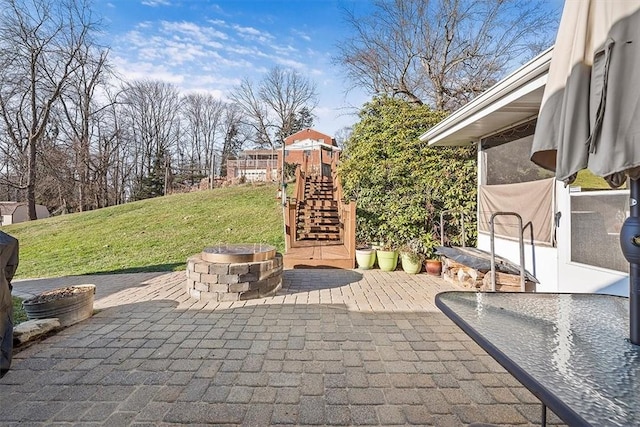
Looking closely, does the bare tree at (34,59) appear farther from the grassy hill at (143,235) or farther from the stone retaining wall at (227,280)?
the stone retaining wall at (227,280)

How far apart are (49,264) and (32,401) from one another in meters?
6.33

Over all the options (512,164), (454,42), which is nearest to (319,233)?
(512,164)

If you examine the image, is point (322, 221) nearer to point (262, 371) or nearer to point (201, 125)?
point (262, 371)

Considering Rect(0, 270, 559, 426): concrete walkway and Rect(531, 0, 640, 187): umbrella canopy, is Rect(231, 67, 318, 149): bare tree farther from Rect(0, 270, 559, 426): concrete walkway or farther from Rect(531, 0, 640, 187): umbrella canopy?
Rect(531, 0, 640, 187): umbrella canopy

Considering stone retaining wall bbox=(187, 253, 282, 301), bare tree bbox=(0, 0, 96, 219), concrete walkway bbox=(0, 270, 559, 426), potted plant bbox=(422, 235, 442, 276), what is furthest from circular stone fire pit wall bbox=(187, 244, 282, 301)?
bare tree bbox=(0, 0, 96, 219)

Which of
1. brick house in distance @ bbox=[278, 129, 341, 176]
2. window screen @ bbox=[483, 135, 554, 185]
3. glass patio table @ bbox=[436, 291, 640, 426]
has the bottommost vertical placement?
glass patio table @ bbox=[436, 291, 640, 426]

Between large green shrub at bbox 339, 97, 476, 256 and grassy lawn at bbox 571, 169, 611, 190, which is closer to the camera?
grassy lawn at bbox 571, 169, 611, 190

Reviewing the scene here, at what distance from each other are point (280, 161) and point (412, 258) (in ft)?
43.6

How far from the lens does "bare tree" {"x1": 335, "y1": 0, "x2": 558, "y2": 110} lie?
1071 centimetres

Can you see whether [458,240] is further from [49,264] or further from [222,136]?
[222,136]

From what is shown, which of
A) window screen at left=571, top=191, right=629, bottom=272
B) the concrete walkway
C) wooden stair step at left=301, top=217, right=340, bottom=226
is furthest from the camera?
wooden stair step at left=301, top=217, right=340, bottom=226

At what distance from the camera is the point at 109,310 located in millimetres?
3773

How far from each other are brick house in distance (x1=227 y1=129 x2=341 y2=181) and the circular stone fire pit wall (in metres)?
10.9

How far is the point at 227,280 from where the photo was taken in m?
4.03
